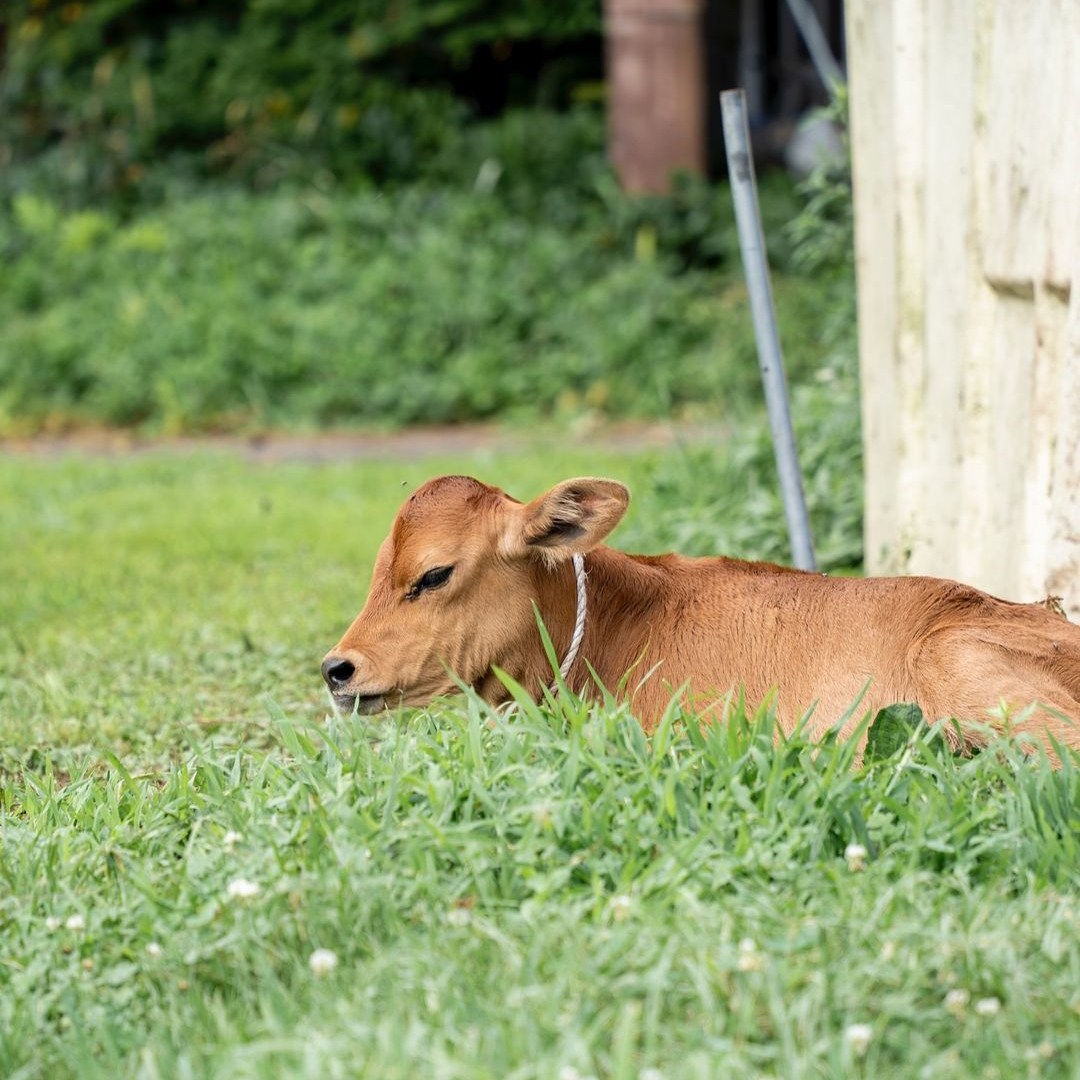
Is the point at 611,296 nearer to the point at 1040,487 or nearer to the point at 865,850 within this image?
the point at 1040,487

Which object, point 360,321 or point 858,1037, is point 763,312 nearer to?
point 858,1037

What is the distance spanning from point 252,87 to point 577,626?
422 inches

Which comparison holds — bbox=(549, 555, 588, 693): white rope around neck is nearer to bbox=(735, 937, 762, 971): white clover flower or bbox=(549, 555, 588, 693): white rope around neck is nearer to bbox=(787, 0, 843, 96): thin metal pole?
bbox=(735, 937, 762, 971): white clover flower

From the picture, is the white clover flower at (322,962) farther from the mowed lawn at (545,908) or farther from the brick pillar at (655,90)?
the brick pillar at (655,90)

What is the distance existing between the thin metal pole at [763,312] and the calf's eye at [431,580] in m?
1.35

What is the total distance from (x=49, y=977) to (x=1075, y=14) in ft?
10.4

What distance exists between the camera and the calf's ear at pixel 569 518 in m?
3.86

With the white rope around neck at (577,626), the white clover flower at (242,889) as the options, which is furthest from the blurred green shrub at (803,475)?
the white clover flower at (242,889)

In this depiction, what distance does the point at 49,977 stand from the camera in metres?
3.11

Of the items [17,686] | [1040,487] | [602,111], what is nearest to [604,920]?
[1040,487]

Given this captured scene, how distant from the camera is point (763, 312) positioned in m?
4.96

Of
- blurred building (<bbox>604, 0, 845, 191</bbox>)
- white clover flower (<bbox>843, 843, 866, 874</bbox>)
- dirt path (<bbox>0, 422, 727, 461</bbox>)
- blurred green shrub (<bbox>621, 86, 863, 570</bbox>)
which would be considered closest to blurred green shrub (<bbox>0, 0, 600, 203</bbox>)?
blurred building (<bbox>604, 0, 845, 191</bbox>)

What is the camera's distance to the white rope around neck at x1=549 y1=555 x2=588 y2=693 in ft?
13.4

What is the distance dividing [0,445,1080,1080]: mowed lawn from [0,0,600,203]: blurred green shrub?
992 centimetres
